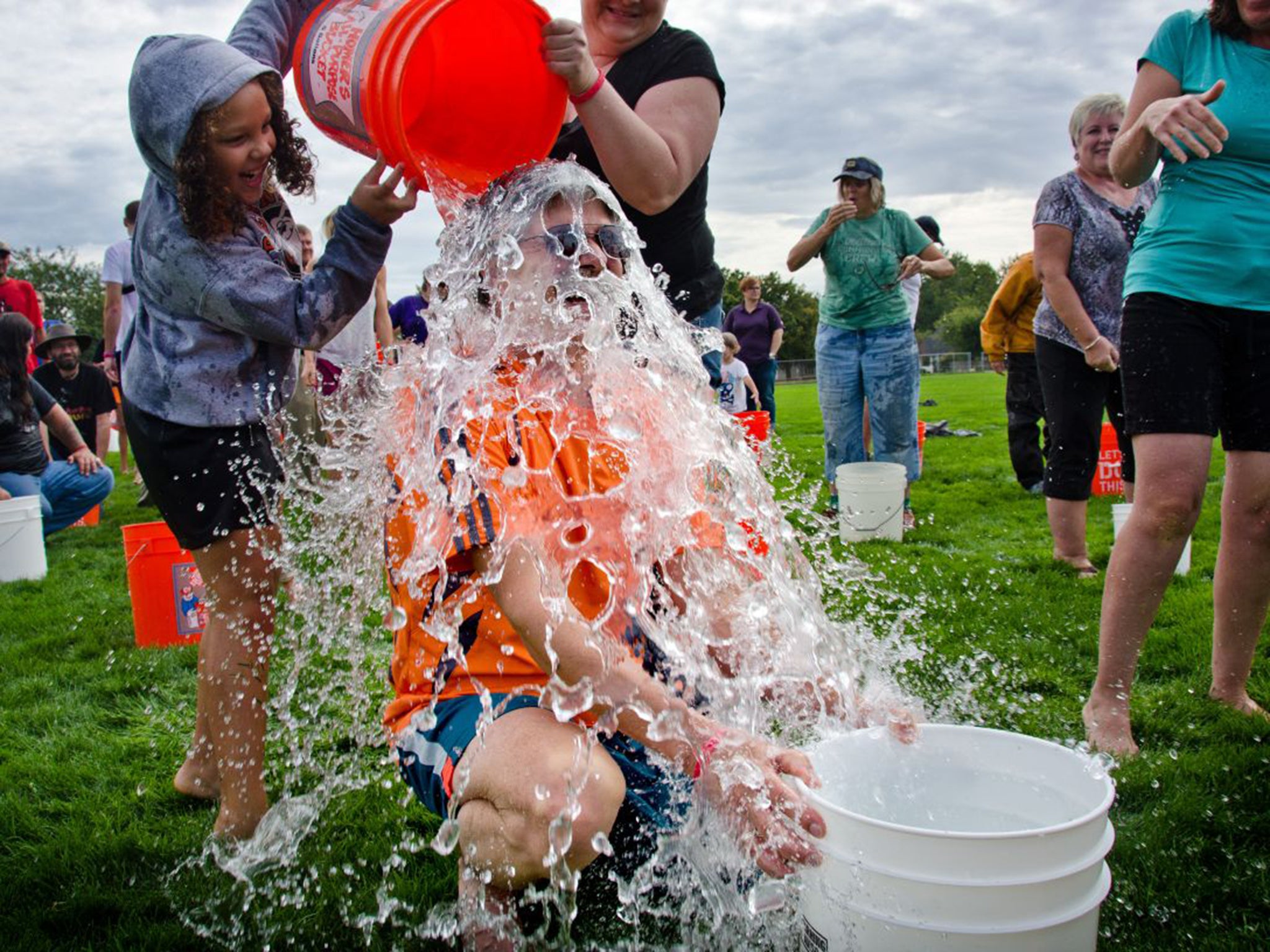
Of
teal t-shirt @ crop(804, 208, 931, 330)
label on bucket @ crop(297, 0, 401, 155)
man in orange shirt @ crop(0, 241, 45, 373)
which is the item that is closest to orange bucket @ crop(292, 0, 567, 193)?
label on bucket @ crop(297, 0, 401, 155)

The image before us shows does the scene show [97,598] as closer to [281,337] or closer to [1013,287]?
[281,337]

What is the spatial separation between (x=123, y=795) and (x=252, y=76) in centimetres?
193

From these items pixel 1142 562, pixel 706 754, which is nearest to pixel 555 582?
pixel 706 754

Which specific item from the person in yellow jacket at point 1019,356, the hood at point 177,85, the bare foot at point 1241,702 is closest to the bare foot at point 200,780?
the hood at point 177,85

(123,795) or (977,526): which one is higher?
(123,795)

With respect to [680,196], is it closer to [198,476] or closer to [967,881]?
[198,476]

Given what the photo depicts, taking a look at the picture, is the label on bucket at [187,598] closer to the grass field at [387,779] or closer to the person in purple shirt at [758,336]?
the grass field at [387,779]

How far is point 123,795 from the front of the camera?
2709 mm

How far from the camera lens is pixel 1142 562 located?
2.61 metres

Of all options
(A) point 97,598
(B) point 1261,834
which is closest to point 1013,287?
(B) point 1261,834

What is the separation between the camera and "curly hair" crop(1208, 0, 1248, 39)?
2.56m

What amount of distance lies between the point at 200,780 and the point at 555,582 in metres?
1.50

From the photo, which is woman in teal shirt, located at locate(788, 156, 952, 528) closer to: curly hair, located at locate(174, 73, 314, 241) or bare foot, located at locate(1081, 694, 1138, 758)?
bare foot, located at locate(1081, 694, 1138, 758)

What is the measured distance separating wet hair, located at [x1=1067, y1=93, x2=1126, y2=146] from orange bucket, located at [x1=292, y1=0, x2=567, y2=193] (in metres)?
3.14
